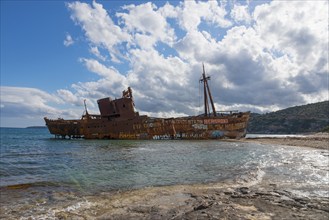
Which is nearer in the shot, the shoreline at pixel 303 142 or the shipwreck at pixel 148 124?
the shoreline at pixel 303 142

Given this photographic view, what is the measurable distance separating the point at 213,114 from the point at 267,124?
73.0m

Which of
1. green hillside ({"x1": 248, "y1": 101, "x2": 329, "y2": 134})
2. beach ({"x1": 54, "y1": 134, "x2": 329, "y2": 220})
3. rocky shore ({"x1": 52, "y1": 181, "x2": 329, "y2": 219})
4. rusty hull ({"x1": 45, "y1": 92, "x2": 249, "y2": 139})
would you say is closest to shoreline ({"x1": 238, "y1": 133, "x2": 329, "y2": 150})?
rusty hull ({"x1": 45, "y1": 92, "x2": 249, "y2": 139})

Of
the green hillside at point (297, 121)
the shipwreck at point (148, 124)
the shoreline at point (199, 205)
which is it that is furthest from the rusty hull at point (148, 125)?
the green hillside at point (297, 121)

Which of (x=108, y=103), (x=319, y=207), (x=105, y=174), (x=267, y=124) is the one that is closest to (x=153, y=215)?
(x=319, y=207)

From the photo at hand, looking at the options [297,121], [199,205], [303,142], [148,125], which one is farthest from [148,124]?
[297,121]

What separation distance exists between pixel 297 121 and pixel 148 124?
7082cm

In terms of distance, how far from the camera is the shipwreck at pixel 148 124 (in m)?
37.1

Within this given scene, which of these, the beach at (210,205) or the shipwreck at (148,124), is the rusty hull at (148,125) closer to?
the shipwreck at (148,124)

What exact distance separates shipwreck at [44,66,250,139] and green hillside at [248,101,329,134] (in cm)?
5220

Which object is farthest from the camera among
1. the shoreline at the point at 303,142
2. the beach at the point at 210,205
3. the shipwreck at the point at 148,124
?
the shipwreck at the point at 148,124

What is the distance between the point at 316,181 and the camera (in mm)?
8203

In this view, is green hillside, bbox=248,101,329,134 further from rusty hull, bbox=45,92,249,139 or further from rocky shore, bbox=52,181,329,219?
rocky shore, bbox=52,181,329,219

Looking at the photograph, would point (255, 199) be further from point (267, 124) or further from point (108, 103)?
point (267, 124)

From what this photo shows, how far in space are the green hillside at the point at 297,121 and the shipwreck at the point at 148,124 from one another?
52197mm
